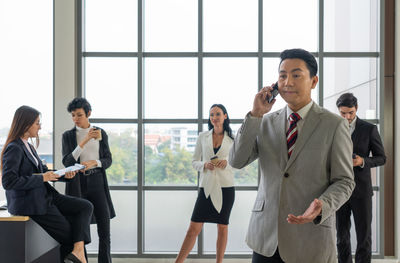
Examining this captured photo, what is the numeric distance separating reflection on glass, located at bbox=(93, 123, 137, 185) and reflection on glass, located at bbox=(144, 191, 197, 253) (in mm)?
375

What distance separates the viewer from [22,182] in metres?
3.53

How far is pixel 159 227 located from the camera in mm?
5379

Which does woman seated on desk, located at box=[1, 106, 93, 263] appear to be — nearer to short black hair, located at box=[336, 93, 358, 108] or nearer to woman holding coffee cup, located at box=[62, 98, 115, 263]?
woman holding coffee cup, located at box=[62, 98, 115, 263]

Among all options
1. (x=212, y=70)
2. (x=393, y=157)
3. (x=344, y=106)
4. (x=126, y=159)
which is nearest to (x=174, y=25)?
(x=212, y=70)

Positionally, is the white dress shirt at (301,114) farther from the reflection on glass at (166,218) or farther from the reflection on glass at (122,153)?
the reflection on glass at (122,153)

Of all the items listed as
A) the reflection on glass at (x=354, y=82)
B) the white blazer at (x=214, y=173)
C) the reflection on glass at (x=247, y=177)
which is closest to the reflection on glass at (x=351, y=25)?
the reflection on glass at (x=354, y=82)

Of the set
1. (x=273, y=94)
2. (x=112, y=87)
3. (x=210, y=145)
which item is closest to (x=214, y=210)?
(x=210, y=145)

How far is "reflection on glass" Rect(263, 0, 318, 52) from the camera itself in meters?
5.41

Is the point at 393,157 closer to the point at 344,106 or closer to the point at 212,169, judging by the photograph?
the point at 344,106

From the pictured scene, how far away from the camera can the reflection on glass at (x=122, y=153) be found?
5395mm

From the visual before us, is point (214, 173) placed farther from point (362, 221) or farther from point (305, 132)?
point (305, 132)

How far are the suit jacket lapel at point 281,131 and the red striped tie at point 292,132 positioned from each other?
0.07ft

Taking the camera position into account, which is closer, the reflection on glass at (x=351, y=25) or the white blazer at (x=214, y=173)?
the white blazer at (x=214, y=173)

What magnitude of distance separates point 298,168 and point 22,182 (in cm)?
263
